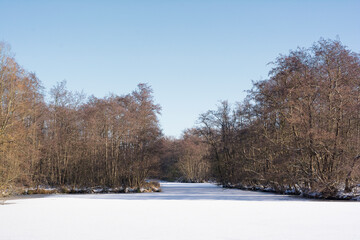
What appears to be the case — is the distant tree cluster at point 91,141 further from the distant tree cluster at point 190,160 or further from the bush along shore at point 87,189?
the distant tree cluster at point 190,160

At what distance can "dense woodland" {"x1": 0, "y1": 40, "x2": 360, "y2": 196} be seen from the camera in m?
21.3

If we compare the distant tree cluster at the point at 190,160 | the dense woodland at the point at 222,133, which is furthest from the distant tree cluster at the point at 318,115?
the distant tree cluster at the point at 190,160

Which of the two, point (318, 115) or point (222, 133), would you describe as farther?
point (222, 133)

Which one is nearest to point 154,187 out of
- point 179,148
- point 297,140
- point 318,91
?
point 297,140

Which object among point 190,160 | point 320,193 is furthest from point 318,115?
point 190,160

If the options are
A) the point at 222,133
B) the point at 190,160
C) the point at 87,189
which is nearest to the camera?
the point at 87,189

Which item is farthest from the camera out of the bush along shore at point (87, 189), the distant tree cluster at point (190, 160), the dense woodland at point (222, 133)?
the distant tree cluster at point (190, 160)

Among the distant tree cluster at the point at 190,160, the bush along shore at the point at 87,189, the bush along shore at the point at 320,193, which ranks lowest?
the bush along shore at the point at 320,193

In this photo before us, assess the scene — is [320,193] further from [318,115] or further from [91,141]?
[91,141]

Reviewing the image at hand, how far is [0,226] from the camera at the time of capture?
9.42 meters

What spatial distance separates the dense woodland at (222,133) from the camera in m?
21.3

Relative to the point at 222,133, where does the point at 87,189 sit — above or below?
below

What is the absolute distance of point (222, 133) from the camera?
42.7 meters

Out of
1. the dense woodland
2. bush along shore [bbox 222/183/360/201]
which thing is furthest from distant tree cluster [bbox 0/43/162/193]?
bush along shore [bbox 222/183/360/201]
